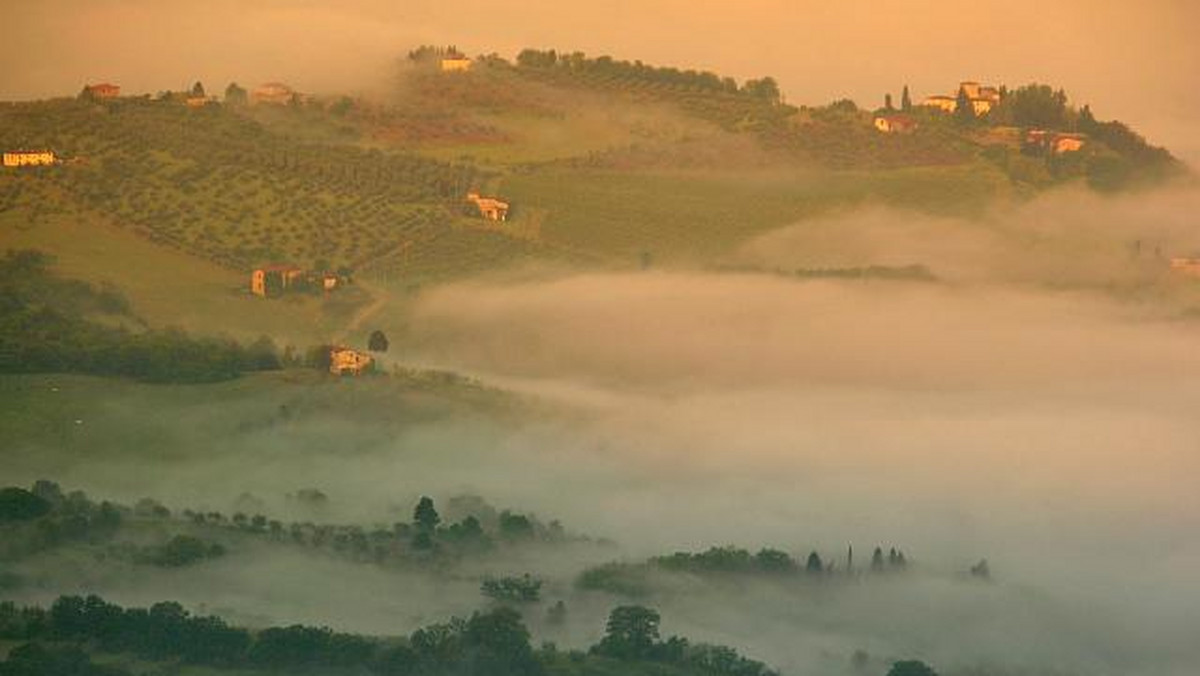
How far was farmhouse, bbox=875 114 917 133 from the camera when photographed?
9512cm

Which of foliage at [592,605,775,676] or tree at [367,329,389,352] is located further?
tree at [367,329,389,352]

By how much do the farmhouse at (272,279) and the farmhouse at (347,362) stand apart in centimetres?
331

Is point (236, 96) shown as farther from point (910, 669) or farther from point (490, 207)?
Result: point (910, 669)

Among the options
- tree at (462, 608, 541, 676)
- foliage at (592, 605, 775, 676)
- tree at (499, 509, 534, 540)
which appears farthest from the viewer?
tree at (499, 509, 534, 540)

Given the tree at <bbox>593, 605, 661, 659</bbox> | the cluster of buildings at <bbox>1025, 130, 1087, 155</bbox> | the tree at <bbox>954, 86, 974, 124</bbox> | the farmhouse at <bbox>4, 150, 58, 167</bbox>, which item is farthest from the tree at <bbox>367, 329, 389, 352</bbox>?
the tree at <bbox>954, 86, 974, 124</bbox>

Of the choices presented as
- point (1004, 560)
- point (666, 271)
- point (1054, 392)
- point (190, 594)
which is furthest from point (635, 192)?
point (190, 594)

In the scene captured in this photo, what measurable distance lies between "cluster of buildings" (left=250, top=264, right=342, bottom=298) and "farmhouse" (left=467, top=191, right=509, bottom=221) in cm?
467

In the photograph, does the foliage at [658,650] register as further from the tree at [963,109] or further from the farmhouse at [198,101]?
the tree at [963,109]

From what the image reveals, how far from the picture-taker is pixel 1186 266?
91.9m

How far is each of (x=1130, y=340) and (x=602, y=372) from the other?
11.8 m

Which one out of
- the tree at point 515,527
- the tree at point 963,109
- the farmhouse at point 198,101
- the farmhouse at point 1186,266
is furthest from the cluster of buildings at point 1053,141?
the tree at point 515,527

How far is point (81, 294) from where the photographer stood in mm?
79438

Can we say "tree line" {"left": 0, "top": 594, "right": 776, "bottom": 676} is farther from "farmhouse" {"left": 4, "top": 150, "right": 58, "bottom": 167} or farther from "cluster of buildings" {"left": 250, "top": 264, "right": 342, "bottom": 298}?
"farmhouse" {"left": 4, "top": 150, "right": 58, "bottom": 167}

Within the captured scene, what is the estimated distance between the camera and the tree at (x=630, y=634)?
63781 mm
